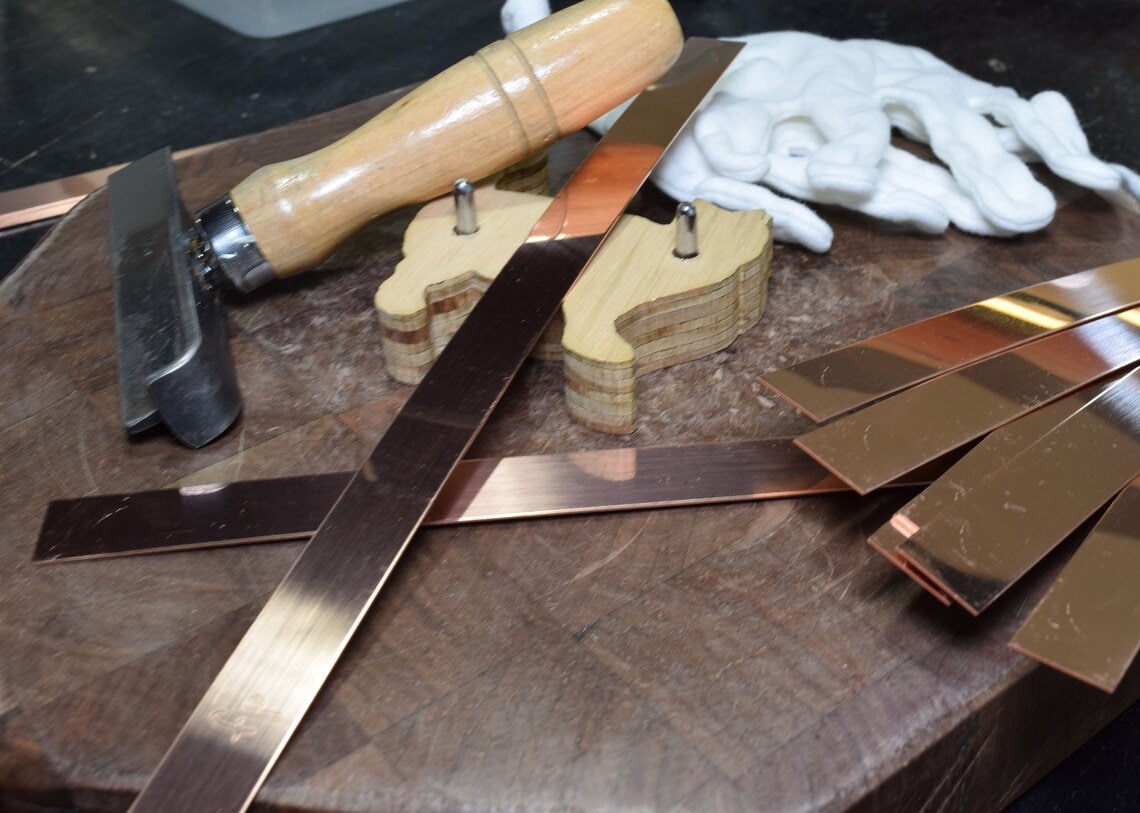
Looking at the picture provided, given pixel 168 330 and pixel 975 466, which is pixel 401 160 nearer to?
pixel 168 330

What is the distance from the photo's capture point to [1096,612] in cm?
59

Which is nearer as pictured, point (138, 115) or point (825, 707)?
point (825, 707)

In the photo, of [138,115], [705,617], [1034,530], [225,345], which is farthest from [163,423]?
[138,115]

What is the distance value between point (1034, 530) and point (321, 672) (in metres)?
0.37

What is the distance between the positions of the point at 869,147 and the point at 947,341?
23cm

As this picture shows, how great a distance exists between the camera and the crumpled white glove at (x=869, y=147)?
2.99 feet

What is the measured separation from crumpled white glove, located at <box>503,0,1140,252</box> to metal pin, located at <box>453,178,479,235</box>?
0.18m

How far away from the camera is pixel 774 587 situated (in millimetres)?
665

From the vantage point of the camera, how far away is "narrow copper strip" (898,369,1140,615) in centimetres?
61

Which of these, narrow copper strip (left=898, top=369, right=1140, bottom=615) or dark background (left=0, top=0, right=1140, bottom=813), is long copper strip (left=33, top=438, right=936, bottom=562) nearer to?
narrow copper strip (left=898, top=369, right=1140, bottom=615)

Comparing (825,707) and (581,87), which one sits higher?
(581,87)

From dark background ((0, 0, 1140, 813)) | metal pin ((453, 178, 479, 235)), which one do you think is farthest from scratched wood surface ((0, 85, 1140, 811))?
dark background ((0, 0, 1140, 813))

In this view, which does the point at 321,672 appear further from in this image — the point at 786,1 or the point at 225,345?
the point at 786,1

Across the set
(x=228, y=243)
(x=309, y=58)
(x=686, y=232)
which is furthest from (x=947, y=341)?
(x=309, y=58)
